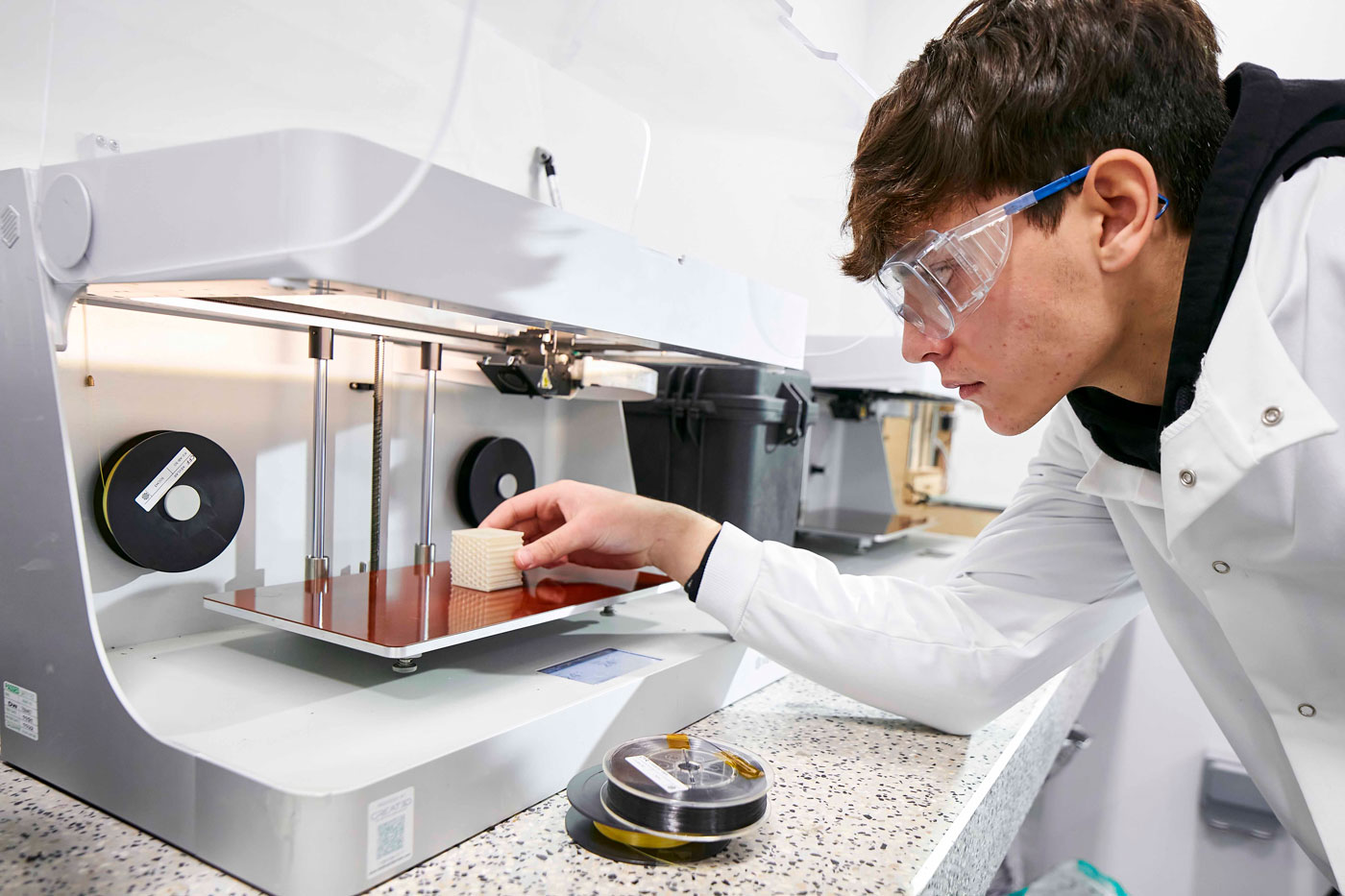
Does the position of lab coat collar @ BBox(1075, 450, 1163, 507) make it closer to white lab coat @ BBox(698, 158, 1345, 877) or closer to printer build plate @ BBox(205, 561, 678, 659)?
white lab coat @ BBox(698, 158, 1345, 877)

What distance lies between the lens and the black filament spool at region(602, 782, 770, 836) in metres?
0.64

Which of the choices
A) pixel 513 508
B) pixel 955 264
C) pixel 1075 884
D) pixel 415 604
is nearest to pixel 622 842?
pixel 415 604

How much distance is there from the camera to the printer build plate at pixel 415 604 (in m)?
0.74

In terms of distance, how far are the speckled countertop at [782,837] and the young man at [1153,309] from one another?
Result: 73 millimetres

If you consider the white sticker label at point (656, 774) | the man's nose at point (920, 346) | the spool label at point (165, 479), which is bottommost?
the white sticker label at point (656, 774)

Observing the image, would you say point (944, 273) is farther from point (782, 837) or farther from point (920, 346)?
point (782, 837)

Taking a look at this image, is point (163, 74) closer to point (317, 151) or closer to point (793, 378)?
point (317, 151)

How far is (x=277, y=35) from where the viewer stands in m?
0.86

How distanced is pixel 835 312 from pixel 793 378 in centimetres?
53

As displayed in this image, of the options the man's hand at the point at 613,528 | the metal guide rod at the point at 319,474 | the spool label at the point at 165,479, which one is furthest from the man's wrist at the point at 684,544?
the spool label at the point at 165,479

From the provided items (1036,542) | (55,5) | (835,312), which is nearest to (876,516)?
(835,312)

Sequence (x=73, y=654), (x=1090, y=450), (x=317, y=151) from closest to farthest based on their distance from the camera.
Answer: (x=317, y=151) → (x=73, y=654) → (x=1090, y=450)

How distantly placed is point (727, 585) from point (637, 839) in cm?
34

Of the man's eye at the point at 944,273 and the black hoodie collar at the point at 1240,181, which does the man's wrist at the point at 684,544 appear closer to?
the man's eye at the point at 944,273
